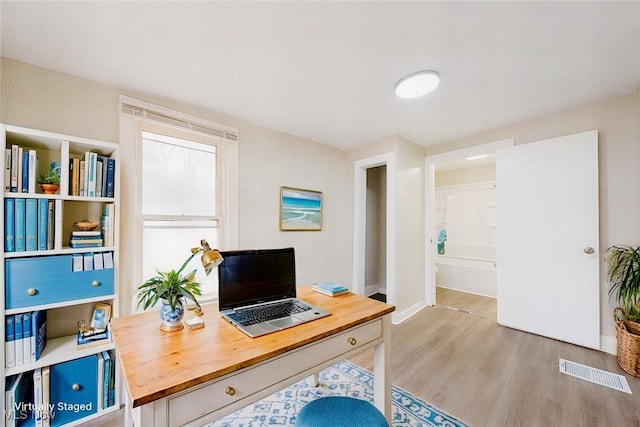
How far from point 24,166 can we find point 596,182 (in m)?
4.52

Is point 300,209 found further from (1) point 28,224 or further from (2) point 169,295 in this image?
(1) point 28,224

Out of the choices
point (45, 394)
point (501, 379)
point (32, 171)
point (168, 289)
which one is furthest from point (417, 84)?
point (45, 394)

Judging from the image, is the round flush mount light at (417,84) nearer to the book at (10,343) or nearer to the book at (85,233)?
the book at (85,233)

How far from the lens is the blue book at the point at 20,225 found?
146cm

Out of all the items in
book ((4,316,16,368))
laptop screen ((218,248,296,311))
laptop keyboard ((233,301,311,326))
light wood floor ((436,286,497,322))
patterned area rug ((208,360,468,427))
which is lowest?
light wood floor ((436,286,497,322))

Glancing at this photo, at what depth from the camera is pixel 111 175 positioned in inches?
70.4

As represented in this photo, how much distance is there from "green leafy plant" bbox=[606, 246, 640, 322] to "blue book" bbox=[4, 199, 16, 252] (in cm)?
439

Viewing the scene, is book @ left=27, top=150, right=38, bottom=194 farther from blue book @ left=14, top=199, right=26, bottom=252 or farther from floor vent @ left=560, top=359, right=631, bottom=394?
floor vent @ left=560, top=359, right=631, bottom=394

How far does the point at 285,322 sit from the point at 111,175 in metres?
1.65

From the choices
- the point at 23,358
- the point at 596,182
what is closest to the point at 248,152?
the point at 23,358

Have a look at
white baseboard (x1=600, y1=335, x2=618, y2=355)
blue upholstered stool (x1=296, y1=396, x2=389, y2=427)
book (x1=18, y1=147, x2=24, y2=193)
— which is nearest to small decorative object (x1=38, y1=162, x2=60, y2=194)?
book (x1=18, y1=147, x2=24, y2=193)

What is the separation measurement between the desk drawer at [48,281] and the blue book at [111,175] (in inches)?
19.0

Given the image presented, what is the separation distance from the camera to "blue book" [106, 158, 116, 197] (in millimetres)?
1776

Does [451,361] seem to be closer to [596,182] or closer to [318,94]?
[596,182]
